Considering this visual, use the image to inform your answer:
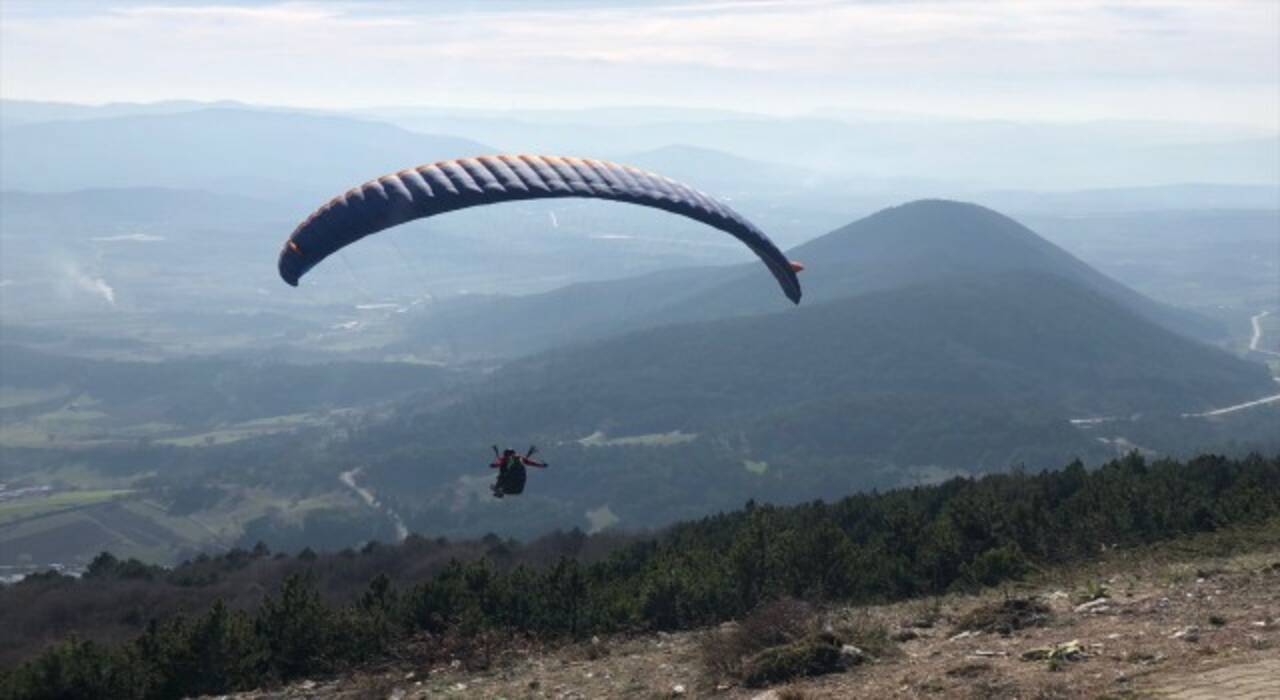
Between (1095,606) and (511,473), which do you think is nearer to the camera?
(1095,606)

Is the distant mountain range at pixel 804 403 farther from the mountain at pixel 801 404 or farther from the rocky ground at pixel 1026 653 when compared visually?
the rocky ground at pixel 1026 653

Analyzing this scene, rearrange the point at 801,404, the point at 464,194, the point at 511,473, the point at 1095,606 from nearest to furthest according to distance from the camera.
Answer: the point at 1095,606
the point at 464,194
the point at 511,473
the point at 801,404

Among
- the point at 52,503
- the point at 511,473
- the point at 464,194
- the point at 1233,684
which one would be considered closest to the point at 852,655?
the point at 1233,684

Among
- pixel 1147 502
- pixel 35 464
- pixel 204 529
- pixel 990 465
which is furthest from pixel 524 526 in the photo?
pixel 1147 502

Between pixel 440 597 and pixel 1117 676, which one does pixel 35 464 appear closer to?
pixel 440 597

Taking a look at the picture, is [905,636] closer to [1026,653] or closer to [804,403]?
[1026,653]

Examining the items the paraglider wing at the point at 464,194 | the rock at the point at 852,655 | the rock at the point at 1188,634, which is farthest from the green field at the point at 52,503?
the rock at the point at 1188,634

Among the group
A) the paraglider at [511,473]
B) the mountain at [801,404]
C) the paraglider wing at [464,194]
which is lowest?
the mountain at [801,404]
